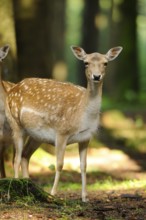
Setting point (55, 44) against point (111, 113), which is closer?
point (111, 113)

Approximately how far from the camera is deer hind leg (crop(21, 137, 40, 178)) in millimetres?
10109

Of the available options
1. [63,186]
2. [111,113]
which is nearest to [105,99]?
[111,113]

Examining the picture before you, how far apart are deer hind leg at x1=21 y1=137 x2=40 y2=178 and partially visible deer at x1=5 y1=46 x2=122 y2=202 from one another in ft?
1.25

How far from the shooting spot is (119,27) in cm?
2569

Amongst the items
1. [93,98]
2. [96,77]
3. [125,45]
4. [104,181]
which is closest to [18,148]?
[93,98]

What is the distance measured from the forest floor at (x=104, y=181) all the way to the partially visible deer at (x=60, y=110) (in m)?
0.75

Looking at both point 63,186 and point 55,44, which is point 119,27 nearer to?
point 55,44

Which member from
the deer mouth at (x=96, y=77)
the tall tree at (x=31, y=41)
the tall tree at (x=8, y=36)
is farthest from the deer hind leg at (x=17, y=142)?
the tall tree at (x=31, y=41)

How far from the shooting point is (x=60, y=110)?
9.47 metres

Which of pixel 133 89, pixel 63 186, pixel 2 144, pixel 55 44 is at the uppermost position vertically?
pixel 55 44

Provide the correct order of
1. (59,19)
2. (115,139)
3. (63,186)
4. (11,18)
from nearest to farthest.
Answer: (63,186) → (11,18) → (115,139) → (59,19)

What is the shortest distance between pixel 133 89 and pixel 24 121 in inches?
649

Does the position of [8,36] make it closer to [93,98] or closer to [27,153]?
[27,153]

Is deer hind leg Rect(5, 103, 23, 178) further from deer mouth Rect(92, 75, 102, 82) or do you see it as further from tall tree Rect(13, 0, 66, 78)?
tall tree Rect(13, 0, 66, 78)
